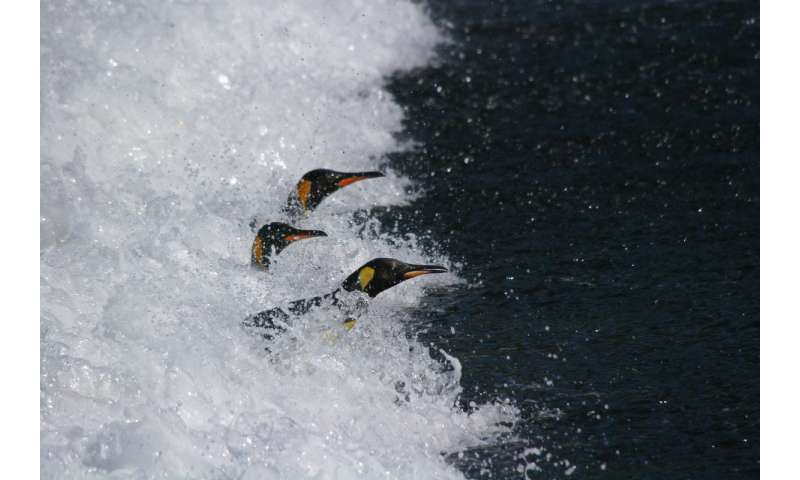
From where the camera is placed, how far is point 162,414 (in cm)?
561

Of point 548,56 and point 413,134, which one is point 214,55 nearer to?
point 413,134

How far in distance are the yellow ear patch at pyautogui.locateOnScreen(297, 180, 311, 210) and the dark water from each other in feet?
3.16

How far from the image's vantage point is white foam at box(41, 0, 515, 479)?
564cm

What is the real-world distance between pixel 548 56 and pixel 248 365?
8217 millimetres

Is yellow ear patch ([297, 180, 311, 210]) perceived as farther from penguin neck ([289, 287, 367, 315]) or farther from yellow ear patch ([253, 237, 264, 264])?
penguin neck ([289, 287, 367, 315])

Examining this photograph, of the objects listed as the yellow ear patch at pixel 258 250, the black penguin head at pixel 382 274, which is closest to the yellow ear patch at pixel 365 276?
the black penguin head at pixel 382 274

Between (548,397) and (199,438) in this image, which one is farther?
(548,397)

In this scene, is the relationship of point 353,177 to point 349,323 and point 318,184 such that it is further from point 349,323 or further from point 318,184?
point 349,323

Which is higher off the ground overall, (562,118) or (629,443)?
(562,118)

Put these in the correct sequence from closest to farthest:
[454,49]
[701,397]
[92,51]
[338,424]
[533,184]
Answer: [338,424]
[701,397]
[533,184]
[92,51]
[454,49]

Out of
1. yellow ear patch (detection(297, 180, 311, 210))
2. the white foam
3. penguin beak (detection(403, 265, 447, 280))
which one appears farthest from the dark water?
yellow ear patch (detection(297, 180, 311, 210))

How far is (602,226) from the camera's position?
9.15 metres

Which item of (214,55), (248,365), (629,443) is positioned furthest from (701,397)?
(214,55)

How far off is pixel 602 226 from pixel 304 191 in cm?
235
